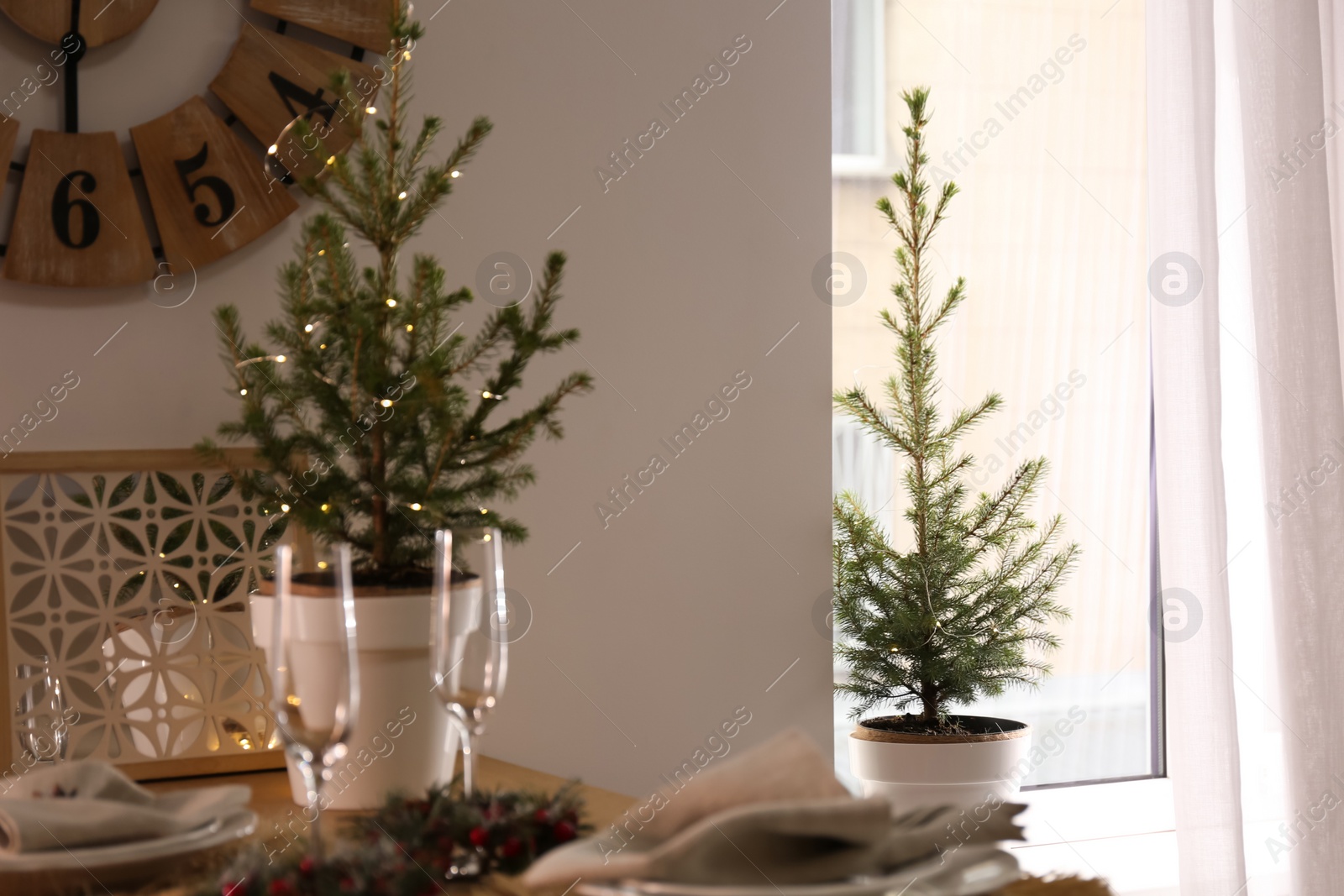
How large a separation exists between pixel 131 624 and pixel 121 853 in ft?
1.90

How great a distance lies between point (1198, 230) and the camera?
1.79m

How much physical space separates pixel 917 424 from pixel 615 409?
45 cm

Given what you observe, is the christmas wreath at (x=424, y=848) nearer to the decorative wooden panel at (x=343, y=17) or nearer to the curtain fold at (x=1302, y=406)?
the decorative wooden panel at (x=343, y=17)

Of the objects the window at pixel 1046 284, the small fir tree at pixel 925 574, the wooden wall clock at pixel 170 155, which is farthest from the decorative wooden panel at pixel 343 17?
the window at pixel 1046 284

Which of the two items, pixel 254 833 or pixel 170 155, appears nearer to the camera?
pixel 254 833

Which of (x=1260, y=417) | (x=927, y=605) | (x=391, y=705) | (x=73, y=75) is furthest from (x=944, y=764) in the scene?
(x=73, y=75)

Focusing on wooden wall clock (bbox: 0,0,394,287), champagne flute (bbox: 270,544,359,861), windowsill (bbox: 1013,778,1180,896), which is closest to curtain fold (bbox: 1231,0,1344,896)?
windowsill (bbox: 1013,778,1180,896)

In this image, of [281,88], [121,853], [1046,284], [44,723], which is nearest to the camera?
[121,853]

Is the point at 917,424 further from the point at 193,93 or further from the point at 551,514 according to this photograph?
the point at 193,93

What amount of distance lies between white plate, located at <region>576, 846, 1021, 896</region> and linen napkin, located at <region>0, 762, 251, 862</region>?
0.30 m

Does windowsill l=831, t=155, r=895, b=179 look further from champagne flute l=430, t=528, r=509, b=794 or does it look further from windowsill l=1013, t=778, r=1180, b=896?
champagne flute l=430, t=528, r=509, b=794

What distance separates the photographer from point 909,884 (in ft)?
2.03

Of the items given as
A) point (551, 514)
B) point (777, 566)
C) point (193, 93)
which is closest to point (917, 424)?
point (777, 566)

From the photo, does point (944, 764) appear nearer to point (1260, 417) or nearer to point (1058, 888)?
point (1260, 417)
